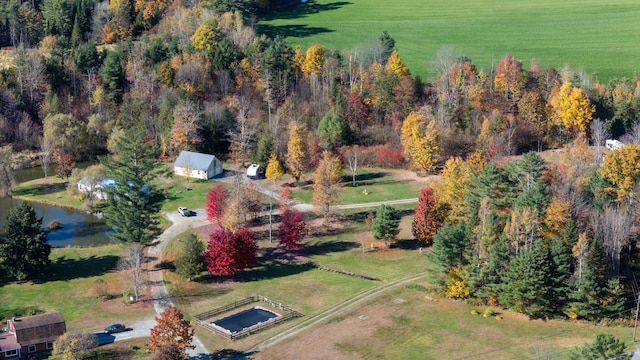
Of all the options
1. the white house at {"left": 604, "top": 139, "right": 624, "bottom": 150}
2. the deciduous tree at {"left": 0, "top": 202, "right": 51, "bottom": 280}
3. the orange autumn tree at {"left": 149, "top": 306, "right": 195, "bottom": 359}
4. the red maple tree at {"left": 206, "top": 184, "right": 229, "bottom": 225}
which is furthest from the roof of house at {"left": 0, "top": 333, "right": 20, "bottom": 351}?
the white house at {"left": 604, "top": 139, "right": 624, "bottom": 150}

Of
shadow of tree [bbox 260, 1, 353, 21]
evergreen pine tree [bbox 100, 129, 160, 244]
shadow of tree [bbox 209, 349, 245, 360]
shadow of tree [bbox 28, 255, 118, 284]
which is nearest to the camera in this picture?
shadow of tree [bbox 209, 349, 245, 360]

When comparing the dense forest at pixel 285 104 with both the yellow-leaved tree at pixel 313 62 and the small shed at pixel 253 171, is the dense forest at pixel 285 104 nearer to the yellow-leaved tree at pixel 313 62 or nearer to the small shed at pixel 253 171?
the yellow-leaved tree at pixel 313 62

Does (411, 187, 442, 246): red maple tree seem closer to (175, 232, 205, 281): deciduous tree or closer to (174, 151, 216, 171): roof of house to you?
(175, 232, 205, 281): deciduous tree

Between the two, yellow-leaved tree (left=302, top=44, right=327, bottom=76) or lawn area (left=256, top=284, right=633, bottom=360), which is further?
yellow-leaved tree (left=302, top=44, right=327, bottom=76)

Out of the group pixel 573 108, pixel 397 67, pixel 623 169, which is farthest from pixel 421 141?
pixel 623 169

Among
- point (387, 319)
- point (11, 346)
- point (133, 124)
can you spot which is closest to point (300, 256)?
point (387, 319)

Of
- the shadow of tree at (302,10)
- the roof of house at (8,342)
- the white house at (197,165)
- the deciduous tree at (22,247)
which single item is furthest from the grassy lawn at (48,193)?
the shadow of tree at (302,10)

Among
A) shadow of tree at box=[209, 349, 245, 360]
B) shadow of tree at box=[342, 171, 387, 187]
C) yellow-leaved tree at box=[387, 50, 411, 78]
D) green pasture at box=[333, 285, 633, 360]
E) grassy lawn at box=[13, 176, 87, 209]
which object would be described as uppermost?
yellow-leaved tree at box=[387, 50, 411, 78]
